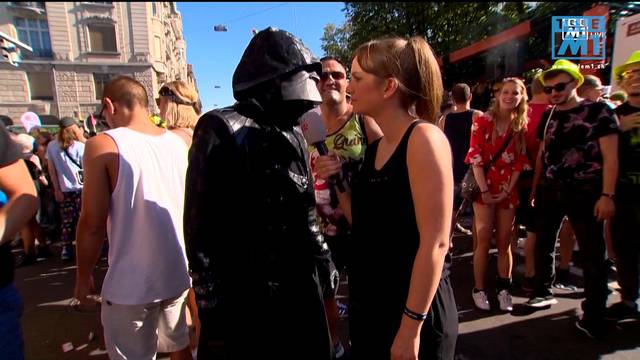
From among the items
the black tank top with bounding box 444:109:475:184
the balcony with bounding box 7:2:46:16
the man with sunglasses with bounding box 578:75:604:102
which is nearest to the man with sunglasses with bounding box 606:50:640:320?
the black tank top with bounding box 444:109:475:184

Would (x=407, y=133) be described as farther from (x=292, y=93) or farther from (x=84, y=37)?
(x=84, y=37)

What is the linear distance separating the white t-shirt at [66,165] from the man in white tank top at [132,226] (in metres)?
3.74

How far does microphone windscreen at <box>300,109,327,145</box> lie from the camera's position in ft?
5.22

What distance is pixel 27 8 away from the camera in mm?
19422

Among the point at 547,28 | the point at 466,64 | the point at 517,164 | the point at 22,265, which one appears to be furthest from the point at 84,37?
the point at 517,164

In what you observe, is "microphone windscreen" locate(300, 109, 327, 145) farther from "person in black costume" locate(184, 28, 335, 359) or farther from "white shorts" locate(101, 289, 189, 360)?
"white shorts" locate(101, 289, 189, 360)

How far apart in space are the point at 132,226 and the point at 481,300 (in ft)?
10.2

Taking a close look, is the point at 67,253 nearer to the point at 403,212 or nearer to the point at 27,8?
the point at 403,212

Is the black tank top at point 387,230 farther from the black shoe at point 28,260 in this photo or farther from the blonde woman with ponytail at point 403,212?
the black shoe at point 28,260

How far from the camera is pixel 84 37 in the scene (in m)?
19.9

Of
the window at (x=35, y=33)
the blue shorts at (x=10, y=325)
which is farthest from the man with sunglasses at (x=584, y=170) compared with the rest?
the window at (x=35, y=33)

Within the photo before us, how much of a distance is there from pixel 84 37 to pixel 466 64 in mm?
21237

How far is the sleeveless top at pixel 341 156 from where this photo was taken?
7.44 ft

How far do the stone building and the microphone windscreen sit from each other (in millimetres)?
20817
